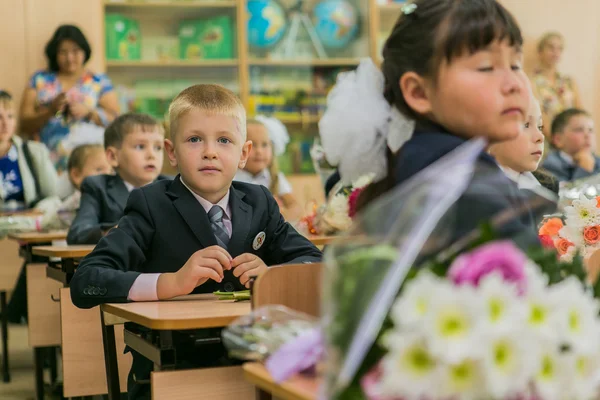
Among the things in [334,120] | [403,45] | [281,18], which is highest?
[281,18]

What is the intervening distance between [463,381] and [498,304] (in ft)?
0.30

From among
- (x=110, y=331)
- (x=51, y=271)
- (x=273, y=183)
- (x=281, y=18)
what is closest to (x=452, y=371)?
(x=110, y=331)

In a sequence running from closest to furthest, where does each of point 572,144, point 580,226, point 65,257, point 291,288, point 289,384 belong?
1. point 289,384
2. point 291,288
3. point 580,226
4. point 65,257
5. point 572,144

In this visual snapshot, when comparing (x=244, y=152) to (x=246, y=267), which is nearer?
(x=246, y=267)

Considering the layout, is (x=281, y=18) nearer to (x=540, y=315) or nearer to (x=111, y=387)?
(x=111, y=387)

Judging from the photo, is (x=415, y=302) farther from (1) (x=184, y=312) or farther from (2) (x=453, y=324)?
(1) (x=184, y=312)

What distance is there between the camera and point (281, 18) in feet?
27.1

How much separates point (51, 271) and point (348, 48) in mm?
5479

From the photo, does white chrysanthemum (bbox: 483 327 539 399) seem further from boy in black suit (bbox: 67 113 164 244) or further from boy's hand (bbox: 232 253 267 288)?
boy in black suit (bbox: 67 113 164 244)

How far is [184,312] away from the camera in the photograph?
6.14 ft

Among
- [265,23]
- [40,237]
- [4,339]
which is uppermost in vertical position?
[265,23]

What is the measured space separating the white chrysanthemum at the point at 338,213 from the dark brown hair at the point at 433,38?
2.12 meters

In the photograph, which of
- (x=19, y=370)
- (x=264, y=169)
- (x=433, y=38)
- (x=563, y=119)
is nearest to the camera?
(x=433, y=38)

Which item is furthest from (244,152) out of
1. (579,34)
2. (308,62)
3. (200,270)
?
(579,34)
